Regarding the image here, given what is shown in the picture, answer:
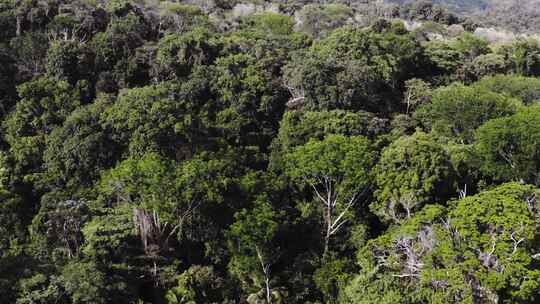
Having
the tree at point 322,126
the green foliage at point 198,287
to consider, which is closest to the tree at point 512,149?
the tree at point 322,126

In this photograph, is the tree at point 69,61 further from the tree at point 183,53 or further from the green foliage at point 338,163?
the green foliage at point 338,163

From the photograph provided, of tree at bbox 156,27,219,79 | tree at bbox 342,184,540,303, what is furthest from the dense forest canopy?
tree at bbox 156,27,219,79

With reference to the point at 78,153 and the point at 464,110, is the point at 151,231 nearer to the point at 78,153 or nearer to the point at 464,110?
the point at 78,153

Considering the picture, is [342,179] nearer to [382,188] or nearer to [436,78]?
[382,188]

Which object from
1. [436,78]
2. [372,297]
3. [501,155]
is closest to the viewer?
[372,297]

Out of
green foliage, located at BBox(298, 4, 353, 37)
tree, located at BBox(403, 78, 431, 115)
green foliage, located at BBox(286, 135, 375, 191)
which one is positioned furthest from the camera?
green foliage, located at BBox(298, 4, 353, 37)

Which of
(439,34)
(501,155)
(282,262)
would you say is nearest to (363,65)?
(501,155)

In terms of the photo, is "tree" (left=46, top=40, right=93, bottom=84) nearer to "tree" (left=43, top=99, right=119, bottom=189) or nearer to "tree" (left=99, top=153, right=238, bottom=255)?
"tree" (left=43, top=99, right=119, bottom=189)
